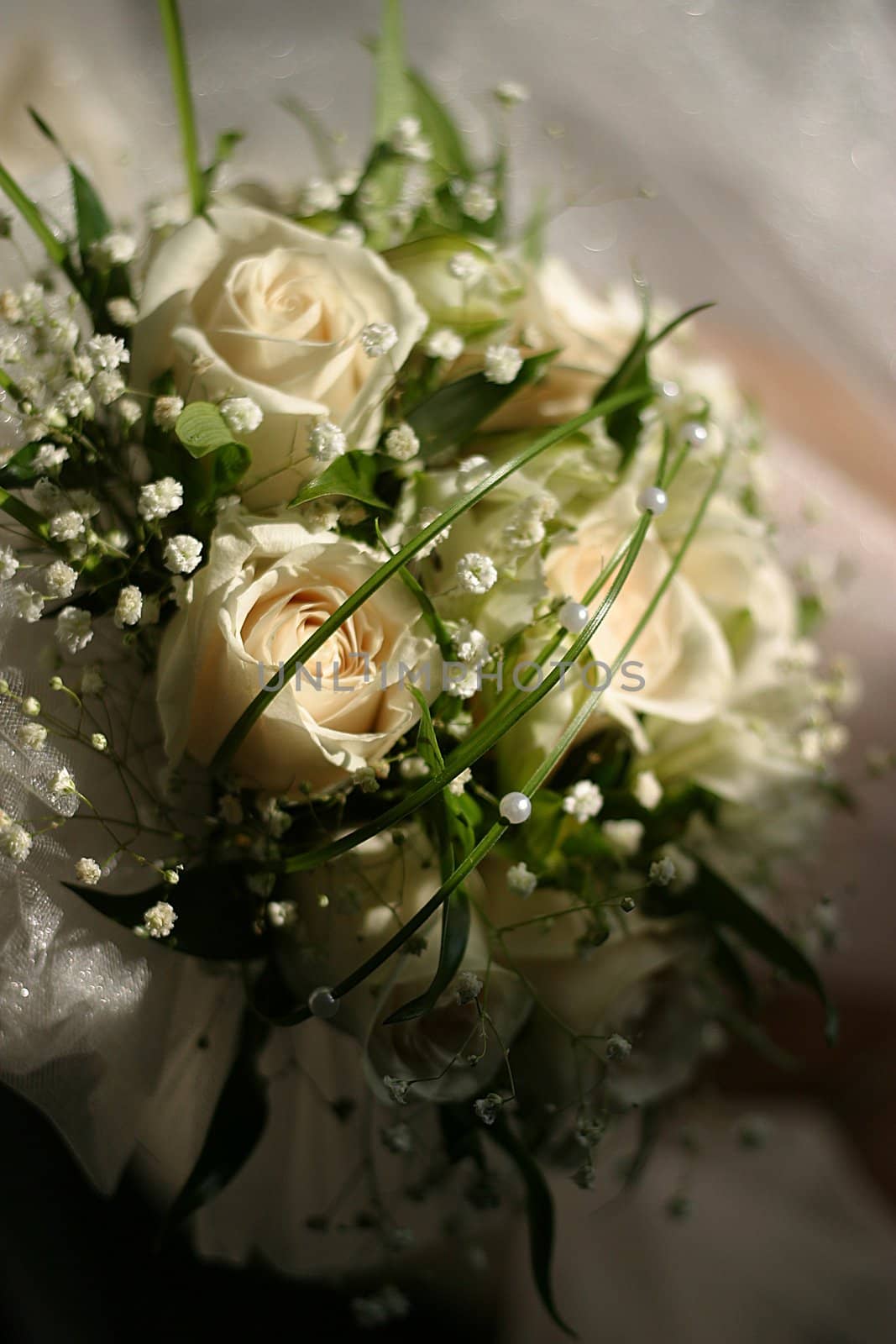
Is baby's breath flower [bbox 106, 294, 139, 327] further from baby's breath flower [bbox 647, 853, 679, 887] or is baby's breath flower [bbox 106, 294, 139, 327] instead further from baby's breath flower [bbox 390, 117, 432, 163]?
baby's breath flower [bbox 647, 853, 679, 887]

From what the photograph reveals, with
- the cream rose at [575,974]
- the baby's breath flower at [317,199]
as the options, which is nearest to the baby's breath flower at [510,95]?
the baby's breath flower at [317,199]

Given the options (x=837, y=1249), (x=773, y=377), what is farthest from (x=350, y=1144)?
(x=773, y=377)

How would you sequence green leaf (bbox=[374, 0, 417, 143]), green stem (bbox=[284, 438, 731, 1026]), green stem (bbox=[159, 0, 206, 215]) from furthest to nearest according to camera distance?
green leaf (bbox=[374, 0, 417, 143]) < green stem (bbox=[159, 0, 206, 215]) < green stem (bbox=[284, 438, 731, 1026])

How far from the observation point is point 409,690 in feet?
1.36

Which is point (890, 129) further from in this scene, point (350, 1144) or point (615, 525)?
point (350, 1144)

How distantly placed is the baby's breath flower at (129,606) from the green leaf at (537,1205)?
29cm

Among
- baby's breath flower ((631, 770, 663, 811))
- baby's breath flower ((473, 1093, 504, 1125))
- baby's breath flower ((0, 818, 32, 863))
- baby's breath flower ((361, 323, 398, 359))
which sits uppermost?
baby's breath flower ((361, 323, 398, 359))

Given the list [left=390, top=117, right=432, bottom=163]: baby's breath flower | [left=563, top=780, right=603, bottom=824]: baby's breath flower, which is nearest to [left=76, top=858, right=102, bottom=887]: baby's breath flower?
[left=563, top=780, right=603, bottom=824]: baby's breath flower

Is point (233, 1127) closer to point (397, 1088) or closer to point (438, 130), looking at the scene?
point (397, 1088)

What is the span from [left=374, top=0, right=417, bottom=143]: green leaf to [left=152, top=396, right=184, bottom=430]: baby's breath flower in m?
0.26

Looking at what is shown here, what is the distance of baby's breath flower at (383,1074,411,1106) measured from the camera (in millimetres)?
432

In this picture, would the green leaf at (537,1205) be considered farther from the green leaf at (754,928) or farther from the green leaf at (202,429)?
the green leaf at (202,429)

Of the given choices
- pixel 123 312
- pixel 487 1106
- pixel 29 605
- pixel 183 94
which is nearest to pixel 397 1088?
pixel 487 1106

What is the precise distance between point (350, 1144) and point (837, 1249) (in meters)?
0.55
